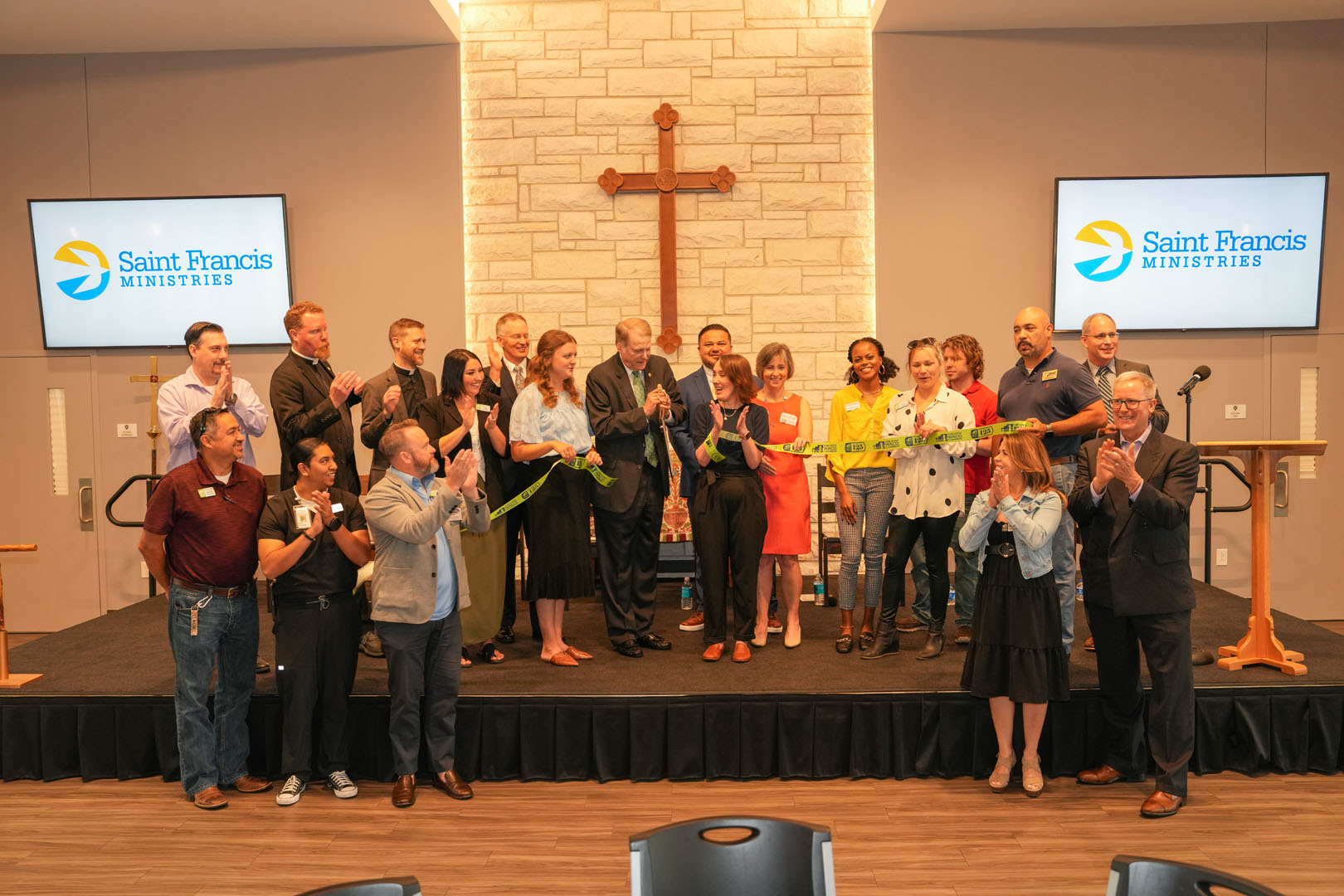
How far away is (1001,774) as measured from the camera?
435cm

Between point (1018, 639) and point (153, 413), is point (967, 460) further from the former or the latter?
point (153, 413)

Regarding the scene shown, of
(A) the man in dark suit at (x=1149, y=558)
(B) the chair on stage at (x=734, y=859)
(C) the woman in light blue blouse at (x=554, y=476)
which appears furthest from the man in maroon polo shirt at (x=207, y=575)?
(A) the man in dark suit at (x=1149, y=558)

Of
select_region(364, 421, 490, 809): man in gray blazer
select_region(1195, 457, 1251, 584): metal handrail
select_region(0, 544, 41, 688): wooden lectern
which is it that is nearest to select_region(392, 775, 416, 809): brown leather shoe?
select_region(364, 421, 490, 809): man in gray blazer

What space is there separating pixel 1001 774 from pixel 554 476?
2.51m

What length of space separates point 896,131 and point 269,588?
5.27m

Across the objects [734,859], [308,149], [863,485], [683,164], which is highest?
[308,149]

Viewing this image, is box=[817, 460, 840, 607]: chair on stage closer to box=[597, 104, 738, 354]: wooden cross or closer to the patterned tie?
box=[597, 104, 738, 354]: wooden cross

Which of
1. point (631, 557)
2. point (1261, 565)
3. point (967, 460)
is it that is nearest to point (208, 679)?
point (631, 557)

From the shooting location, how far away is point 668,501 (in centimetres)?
664

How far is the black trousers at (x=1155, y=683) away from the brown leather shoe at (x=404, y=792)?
3.02 metres

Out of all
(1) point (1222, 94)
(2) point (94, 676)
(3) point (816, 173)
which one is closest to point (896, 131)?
(3) point (816, 173)

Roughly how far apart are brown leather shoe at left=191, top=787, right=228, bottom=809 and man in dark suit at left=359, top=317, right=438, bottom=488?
1524 mm

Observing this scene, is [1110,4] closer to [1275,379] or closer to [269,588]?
[1275,379]

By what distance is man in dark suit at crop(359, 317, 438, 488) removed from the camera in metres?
4.95
